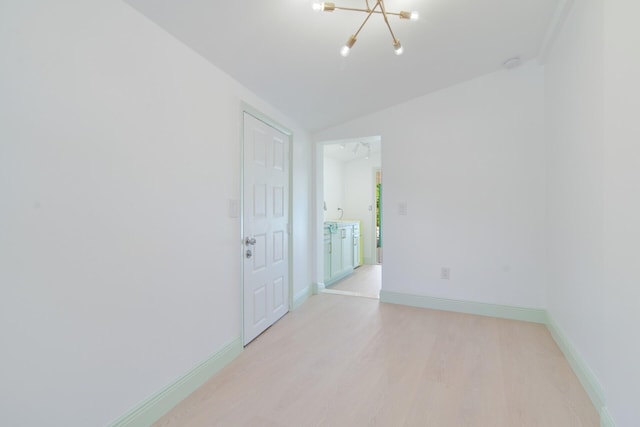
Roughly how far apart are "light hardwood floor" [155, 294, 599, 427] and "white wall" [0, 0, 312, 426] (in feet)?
1.52

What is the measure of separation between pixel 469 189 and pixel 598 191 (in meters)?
1.57

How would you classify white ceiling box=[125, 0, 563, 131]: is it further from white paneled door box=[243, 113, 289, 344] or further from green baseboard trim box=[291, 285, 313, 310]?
green baseboard trim box=[291, 285, 313, 310]

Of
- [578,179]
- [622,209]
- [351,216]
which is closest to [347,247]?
[351,216]

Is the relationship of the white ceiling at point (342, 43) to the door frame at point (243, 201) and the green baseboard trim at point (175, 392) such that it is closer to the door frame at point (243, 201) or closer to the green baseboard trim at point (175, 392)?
the door frame at point (243, 201)

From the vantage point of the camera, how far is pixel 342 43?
2172 mm

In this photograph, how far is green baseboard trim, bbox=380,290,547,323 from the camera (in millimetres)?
3031

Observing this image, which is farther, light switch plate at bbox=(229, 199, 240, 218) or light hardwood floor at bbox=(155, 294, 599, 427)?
light switch plate at bbox=(229, 199, 240, 218)

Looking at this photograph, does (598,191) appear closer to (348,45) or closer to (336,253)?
(348,45)

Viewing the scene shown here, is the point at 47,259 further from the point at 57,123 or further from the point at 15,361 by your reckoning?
the point at 57,123

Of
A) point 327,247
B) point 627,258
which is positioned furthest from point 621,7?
point 327,247

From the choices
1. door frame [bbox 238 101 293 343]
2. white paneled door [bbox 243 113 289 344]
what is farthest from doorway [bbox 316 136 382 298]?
white paneled door [bbox 243 113 289 344]

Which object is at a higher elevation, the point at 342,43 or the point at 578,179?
the point at 342,43

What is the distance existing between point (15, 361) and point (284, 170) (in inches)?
98.2

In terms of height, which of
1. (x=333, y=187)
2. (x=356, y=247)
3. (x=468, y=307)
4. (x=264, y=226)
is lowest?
(x=468, y=307)
